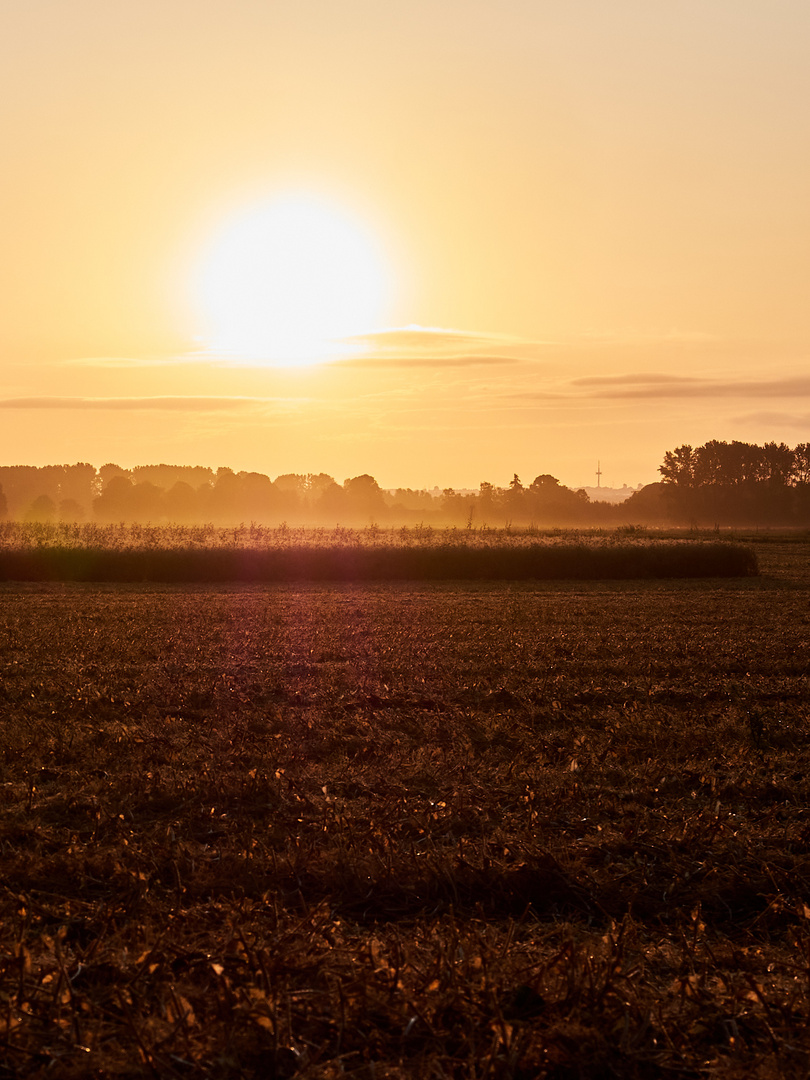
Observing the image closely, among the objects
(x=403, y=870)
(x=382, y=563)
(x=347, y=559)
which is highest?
(x=347, y=559)

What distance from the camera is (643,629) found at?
67.8 ft

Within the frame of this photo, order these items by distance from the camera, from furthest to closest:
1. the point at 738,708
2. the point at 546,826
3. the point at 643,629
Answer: the point at 643,629, the point at 738,708, the point at 546,826

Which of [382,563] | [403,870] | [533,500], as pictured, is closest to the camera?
[403,870]

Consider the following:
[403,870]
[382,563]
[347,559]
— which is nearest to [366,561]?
[382,563]

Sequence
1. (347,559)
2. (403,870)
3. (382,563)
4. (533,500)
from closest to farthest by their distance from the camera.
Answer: (403,870) → (347,559) → (382,563) → (533,500)

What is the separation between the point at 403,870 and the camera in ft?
21.1

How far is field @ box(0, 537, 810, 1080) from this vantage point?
Answer: 4.35 m

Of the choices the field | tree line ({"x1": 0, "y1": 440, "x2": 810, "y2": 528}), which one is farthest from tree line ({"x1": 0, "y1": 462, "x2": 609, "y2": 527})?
the field

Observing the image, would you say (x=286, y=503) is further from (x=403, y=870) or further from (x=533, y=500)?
(x=403, y=870)

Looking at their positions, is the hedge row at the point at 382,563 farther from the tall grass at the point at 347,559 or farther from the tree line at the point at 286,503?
the tree line at the point at 286,503

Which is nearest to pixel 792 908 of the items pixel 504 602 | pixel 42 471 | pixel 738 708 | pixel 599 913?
pixel 599 913

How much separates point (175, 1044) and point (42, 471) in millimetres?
145201

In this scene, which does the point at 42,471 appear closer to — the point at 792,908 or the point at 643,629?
the point at 643,629

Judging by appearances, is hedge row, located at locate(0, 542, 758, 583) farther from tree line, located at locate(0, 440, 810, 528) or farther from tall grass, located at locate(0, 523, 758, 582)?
tree line, located at locate(0, 440, 810, 528)
